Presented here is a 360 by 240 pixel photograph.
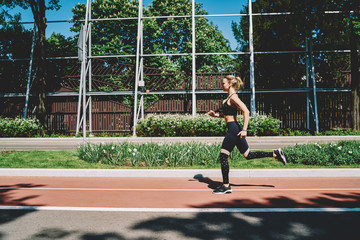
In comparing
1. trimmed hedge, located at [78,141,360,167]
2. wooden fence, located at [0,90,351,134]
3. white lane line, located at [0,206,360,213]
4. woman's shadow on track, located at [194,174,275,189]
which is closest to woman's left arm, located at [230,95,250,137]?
white lane line, located at [0,206,360,213]

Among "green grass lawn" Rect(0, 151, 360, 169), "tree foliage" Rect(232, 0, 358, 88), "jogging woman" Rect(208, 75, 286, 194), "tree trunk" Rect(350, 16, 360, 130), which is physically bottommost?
"green grass lawn" Rect(0, 151, 360, 169)

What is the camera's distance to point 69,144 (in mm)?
15172

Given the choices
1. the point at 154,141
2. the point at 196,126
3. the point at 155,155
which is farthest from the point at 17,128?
the point at 155,155

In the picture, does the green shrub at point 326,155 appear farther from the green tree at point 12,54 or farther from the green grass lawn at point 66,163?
the green tree at point 12,54

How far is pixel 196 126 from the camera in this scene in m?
15.6

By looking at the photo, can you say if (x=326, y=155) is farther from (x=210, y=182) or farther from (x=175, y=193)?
(x=175, y=193)

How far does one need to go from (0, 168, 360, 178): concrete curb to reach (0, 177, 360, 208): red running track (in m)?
0.29

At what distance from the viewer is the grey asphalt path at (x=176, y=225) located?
11.6ft

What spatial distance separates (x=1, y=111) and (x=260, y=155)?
1951cm

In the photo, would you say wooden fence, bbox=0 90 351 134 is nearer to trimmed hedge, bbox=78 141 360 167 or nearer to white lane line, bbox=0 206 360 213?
trimmed hedge, bbox=78 141 360 167

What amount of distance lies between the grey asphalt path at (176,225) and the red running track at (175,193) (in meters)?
0.57

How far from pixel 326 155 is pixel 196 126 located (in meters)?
7.60

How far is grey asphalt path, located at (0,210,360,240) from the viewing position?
353 centimetres

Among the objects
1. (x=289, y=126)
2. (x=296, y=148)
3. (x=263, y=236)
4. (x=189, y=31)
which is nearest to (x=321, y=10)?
(x=289, y=126)
